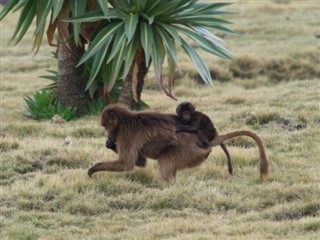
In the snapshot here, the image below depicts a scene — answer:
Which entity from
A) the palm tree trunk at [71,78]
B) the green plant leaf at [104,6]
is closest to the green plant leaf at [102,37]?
the green plant leaf at [104,6]

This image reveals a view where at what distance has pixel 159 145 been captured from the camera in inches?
315

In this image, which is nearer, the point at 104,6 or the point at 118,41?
the point at 104,6

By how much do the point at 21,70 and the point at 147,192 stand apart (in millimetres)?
11340

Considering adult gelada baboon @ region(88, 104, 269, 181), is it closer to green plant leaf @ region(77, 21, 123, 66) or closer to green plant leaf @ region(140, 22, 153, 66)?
green plant leaf @ region(140, 22, 153, 66)

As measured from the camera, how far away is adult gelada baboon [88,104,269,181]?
26.0ft

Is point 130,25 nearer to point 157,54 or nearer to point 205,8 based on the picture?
point 157,54

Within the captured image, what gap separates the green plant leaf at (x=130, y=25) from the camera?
9992mm

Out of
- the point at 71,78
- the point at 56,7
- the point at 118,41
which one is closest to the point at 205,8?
the point at 118,41

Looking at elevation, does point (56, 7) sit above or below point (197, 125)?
above

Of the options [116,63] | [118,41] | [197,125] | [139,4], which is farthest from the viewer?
[139,4]

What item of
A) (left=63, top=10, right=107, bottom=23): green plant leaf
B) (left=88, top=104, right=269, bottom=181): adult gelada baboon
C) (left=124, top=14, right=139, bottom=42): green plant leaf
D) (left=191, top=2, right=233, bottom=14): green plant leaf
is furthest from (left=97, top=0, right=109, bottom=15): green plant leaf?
(left=88, top=104, right=269, bottom=181): adult gelada baboon

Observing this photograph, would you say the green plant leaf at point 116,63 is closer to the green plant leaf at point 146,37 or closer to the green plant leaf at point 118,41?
the green plant leaf at point 118,41

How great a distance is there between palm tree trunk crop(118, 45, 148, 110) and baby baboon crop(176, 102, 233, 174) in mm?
2856

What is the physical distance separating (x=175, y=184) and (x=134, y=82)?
3.40 metres
